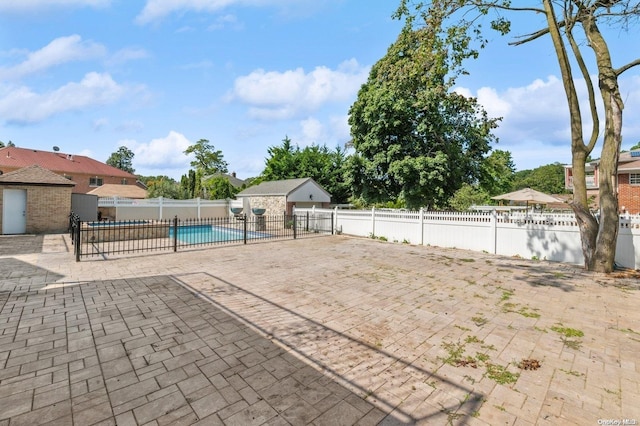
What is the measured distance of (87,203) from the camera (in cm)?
1722

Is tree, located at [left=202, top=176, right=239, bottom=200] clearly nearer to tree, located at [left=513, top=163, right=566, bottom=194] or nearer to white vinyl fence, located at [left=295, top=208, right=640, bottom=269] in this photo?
white vinyl fence, located at [left=295, top=208, right=640, bottom=269]

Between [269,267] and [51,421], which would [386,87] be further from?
[51,421]

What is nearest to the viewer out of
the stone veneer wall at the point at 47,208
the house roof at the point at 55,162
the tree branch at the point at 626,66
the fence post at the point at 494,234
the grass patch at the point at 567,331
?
the grass patch at the point at 567,331

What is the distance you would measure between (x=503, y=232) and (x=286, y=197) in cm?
1381

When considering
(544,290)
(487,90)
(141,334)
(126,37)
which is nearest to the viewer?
(141,334)

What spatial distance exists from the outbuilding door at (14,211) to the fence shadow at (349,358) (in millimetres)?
14046

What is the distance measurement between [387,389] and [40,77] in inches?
603

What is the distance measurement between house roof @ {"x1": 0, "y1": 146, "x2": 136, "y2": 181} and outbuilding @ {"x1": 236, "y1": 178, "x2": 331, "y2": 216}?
2396cm

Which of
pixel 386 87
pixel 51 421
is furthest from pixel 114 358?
pixel 386 87

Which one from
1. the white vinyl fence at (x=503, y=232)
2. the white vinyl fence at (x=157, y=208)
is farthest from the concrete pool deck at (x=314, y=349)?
the white vinyl fence at (x=157, y=208)

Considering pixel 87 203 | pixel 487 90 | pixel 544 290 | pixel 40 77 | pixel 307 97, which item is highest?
pixel 307 97

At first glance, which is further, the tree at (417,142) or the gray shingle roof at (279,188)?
the gray shingle roof at (279,188)

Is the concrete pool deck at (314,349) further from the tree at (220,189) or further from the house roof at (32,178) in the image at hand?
the tree at (220,189)

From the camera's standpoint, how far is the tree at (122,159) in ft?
240
